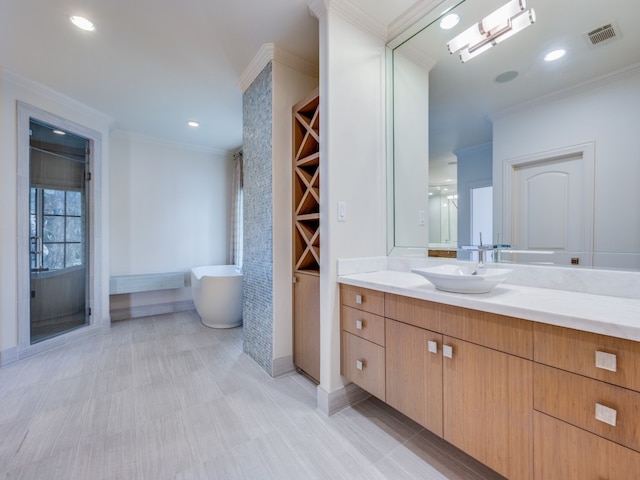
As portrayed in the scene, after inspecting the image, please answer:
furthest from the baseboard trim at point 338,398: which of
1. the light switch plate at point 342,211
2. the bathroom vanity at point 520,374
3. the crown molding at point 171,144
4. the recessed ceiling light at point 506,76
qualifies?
the crown molding at point 171,144

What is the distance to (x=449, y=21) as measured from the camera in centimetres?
180

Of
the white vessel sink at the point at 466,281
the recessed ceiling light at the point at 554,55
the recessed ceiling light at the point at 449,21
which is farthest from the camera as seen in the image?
the recessed ceiling light at the point at 449,21

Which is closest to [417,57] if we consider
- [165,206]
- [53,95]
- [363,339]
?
[363,339]

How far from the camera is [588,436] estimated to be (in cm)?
85

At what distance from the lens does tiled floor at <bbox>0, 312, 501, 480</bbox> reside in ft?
4.33

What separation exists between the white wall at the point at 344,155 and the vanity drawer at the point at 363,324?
0.22 feet

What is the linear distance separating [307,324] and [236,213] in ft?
8.87

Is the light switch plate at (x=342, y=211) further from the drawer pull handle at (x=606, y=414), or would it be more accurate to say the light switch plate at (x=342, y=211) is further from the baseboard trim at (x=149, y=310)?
the baseboard trim at (x=149, y=310)

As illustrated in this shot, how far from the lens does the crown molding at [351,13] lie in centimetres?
171

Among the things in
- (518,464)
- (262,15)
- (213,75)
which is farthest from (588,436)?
(213,75)

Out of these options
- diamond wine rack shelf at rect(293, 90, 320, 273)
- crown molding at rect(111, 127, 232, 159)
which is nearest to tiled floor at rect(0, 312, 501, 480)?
diamond wine rack shelf at rect(293, 90, 320, 273)

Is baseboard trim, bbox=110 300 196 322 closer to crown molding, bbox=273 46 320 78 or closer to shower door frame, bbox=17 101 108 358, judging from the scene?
shower door frame, bbox=17 101 108 358

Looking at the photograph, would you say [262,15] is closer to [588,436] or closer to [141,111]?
[141,111]

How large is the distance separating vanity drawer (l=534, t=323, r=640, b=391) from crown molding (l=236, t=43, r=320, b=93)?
243cm
